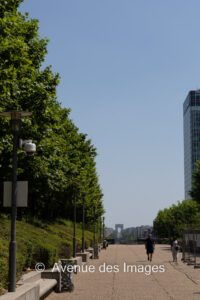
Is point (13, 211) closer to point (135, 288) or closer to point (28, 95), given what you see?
point (135, 288)

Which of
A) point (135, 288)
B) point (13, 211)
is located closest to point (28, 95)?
point (135, 288)

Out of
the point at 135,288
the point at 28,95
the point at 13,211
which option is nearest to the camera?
the point at 13,211

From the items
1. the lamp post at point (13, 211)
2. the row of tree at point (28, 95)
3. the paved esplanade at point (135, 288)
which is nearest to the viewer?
the lamp post at point (13, 211)

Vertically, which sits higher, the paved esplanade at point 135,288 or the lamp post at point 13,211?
the lamp post at point 13,211

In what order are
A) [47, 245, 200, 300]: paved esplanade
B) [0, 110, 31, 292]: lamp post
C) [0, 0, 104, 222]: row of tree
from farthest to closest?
[0, 0, 104, 222]: row of tree < [47, 245, 200, 300]: paved esplanade < [0, 110, 31, 292]: lamp post

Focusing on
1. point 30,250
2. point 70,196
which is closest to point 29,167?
point 30,250

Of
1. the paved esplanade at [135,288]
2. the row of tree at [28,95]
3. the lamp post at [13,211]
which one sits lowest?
the paved esplanade at [135,288]

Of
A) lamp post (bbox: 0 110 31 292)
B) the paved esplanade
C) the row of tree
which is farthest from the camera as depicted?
the row of tree

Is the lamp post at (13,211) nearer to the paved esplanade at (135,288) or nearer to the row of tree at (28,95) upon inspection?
the paved esplanade at (135,288)

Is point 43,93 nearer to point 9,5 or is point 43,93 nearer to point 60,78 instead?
point 60,78

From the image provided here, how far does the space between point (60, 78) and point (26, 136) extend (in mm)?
4519

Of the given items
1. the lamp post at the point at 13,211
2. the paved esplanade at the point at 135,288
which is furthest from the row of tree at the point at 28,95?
the paved esplanade at the point at 135,288

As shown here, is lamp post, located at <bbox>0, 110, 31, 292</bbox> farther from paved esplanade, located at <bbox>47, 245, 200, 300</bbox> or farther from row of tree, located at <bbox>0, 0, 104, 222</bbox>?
row of tree, located at <bbox>0, 0, 104, 222</bbox>

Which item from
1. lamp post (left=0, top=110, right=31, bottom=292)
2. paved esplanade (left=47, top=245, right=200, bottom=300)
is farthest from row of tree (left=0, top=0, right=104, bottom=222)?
paved esplanade (left=47, top=245, right=200, bottom=300)
